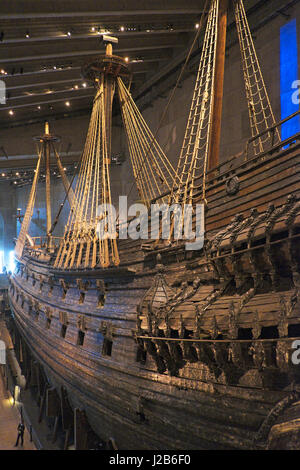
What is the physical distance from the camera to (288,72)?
8469mm

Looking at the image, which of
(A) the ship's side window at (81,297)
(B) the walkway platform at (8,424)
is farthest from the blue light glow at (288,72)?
(B) the walkway platform at (8,424)

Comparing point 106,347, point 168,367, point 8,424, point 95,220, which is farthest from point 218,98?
point 8,424

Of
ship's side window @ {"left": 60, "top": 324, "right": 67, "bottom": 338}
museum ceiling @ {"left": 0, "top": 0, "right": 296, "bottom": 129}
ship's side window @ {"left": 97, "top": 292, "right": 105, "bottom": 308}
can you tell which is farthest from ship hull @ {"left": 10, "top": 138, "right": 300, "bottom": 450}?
museum ceiling @ {"left": 0, "top": 0, "right": 296, "bottom": 129}

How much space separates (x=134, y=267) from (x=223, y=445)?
304cm

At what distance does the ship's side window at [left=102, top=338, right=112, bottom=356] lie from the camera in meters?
6.41

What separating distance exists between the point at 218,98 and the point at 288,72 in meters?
2.98

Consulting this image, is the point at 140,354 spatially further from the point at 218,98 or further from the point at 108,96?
the point at 108,96

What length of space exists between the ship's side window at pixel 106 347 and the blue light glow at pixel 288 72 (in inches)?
211

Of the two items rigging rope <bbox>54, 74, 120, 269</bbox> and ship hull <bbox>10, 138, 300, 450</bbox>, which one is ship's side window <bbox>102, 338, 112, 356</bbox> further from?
rigging rope <bbox>54, 74, 120, 269</bbox>

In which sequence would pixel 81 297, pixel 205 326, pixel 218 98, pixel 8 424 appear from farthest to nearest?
pixel 81 297
pixel 8 424
pixel 218 98
pixel 205 326

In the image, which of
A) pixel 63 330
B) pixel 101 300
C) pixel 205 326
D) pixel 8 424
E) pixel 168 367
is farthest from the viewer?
pixel 63 330

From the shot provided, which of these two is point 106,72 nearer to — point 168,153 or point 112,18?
point 112,18

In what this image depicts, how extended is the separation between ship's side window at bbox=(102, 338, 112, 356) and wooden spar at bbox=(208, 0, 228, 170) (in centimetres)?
307
